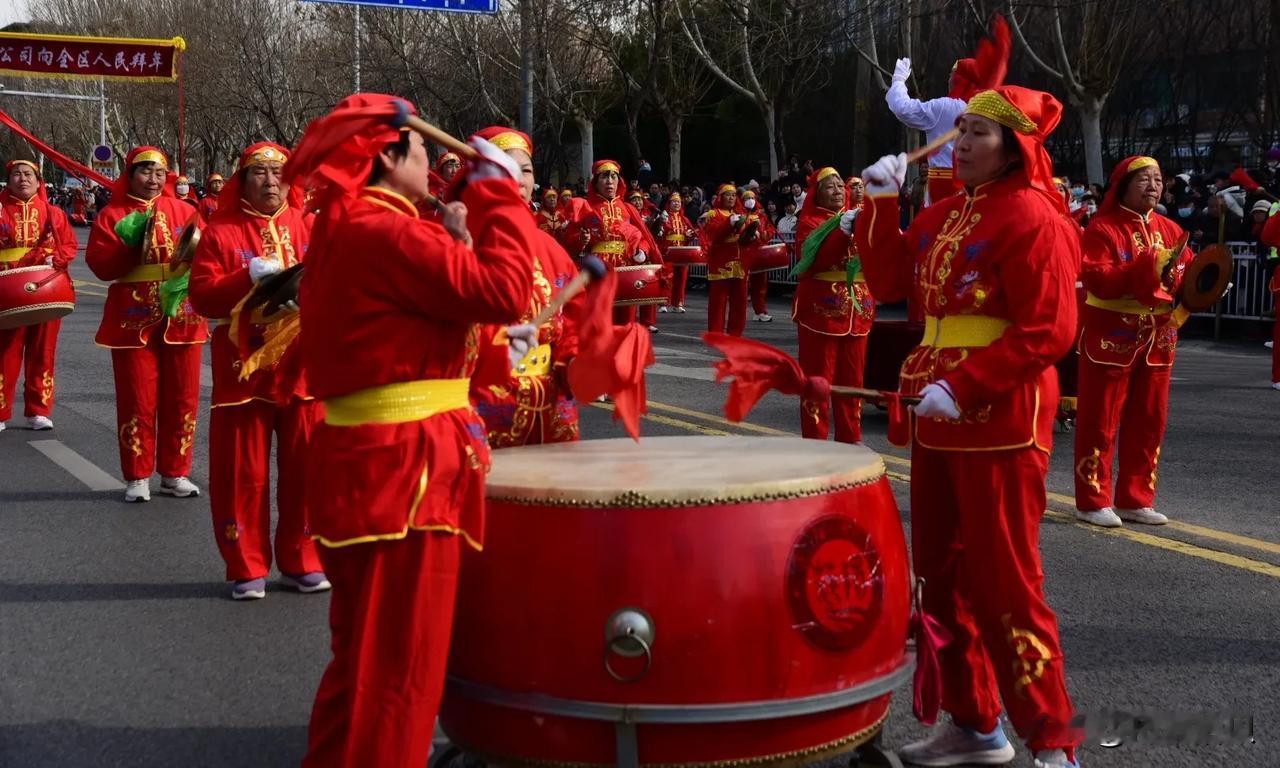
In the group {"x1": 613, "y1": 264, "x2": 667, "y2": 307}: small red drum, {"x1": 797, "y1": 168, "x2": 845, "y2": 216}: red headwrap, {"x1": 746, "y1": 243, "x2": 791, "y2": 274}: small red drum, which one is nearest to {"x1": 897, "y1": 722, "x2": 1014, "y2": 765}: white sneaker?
{"x1": 797, "y1": 168, "x2": 845, "y2": 216}: red headwrap

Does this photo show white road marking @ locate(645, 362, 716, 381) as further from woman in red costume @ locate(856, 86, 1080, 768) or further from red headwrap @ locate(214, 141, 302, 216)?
woman in red costume @ locate(856, 86, 1080, 768)

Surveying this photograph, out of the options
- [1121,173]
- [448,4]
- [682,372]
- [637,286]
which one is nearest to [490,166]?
[1121,173]

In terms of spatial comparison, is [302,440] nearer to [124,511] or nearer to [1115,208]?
[124,511]

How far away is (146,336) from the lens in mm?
8078

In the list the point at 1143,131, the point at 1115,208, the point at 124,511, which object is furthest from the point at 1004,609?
the point at 1143,131

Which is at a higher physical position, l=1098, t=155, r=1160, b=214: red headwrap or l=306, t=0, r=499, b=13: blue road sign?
l=306, t=0, r=499, b=13: blue road sign

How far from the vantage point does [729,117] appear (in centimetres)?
4016

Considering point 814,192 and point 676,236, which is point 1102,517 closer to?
point 814,192

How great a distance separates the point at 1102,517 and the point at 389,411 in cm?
495

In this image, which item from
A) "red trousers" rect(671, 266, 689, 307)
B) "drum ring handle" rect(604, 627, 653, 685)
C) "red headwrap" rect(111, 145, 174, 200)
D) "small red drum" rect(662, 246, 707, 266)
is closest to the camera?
"drum ring handle" rect(604, 627, 653, 685)

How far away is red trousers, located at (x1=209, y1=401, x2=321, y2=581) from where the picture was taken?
20.0 ft

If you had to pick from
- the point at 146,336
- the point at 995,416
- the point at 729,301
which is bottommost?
the point at 729,301

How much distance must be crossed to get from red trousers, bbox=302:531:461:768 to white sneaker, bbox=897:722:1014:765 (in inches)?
59.9

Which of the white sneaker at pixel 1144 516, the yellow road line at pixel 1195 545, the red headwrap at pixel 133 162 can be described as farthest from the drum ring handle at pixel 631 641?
the red headwrap at pixel 133 162
